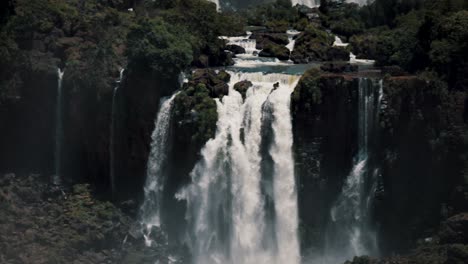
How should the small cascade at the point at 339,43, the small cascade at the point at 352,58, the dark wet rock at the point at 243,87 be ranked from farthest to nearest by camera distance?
the small cascade at the point at 339,43 < the small cascade at the point at 352,58 < the dark wet rock at the point at 243,87

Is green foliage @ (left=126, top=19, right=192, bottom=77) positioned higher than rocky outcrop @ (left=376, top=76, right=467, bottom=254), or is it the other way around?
green foliage @ (left=126, top=19, right=192, bottom=77)

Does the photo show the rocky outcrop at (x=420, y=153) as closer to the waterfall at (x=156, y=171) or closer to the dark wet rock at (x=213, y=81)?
the dark wet rock at (x=213, y=81)

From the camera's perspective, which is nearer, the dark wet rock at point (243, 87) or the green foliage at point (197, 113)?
the green foliage at point (197, 113)

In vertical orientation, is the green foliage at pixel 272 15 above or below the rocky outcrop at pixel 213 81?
above

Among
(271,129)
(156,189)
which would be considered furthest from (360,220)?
(156,189)

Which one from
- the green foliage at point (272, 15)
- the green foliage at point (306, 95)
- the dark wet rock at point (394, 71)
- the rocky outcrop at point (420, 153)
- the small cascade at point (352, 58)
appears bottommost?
the rocky outcrop at point (420, 153)

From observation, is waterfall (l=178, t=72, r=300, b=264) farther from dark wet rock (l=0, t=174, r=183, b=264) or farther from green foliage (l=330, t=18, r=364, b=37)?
green foliage (l=330, t=18, r=364, b=37)

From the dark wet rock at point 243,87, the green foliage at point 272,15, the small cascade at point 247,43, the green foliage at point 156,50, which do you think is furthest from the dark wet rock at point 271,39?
the dark wet rock at point 243,87

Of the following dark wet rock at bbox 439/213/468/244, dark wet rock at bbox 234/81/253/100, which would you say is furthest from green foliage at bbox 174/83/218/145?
dark wet rock at bbox 439/213/468/244
